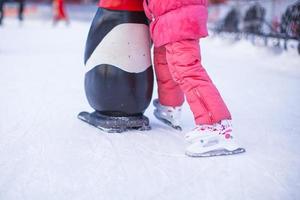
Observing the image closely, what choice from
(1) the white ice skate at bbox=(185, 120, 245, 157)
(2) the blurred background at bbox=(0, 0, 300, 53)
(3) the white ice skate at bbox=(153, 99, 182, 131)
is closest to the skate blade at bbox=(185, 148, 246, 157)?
(1) the white ice skate at bbox=(185, 120, 245, 157)

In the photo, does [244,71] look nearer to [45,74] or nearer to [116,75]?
[45,74]

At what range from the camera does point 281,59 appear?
4.51 m

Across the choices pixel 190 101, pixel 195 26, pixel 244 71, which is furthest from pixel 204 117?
pixel 244 71

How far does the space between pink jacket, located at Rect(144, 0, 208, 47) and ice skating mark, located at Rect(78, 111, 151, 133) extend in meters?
0.41

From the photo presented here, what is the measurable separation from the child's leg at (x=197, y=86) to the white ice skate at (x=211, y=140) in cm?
3

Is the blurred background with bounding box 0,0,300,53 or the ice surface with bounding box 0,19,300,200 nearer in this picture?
the ice surface with bounding box 0,19,300,200

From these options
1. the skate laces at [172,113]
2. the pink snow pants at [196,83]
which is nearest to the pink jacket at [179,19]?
the pink snow pants at [196,83]

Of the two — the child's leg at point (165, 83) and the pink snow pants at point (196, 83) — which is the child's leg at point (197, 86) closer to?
the pink snow pants at point (196, 83)

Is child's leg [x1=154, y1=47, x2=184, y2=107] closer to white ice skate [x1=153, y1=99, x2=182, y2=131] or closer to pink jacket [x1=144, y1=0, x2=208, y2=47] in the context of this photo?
white ice skate [x1=153, y1=99, x2=182, y2=131]

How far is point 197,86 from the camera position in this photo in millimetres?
1462

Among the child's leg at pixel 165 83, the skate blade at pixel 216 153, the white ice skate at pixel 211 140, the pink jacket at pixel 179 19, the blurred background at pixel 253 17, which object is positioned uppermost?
→ the pink jacket at pixel 179 19

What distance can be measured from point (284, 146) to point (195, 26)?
A: 61 centimetres

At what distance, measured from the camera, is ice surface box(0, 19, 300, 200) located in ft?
3.76

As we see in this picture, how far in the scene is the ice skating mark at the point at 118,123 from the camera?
1.75 meters
